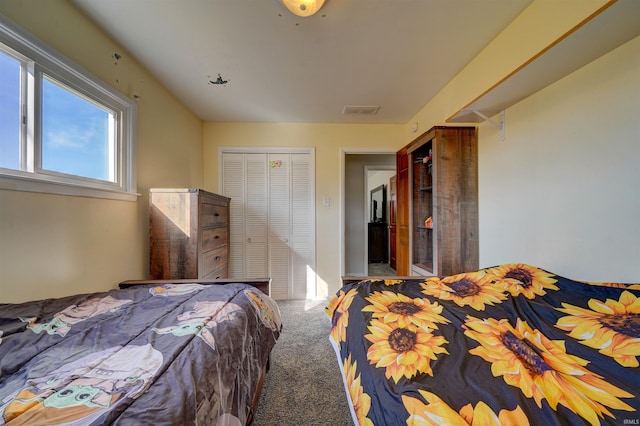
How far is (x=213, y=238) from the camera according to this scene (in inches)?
87.0

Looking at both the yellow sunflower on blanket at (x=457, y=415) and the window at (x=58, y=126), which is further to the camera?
the window at (x=58, y=126)

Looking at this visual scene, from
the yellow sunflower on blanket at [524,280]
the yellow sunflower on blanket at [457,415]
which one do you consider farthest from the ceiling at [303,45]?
the yellow sunflower on blanket at [457,415]

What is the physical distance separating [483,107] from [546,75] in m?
0.41

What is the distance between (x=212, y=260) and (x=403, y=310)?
1.75m

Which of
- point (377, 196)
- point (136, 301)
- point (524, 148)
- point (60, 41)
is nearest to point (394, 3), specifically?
point (524, 148)

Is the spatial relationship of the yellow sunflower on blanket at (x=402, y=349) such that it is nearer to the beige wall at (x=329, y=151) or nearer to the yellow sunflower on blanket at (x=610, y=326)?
the yellow sunflower on blanket at (x=610, y=326)

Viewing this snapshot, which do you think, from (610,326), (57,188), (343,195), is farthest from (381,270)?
(57,188)

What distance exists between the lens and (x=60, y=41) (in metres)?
1.34

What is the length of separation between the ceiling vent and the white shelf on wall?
131cm

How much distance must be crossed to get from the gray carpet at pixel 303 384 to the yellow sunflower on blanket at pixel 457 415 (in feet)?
3.15

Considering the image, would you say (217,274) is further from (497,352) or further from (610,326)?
(610,326)

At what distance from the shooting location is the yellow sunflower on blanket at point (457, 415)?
0.55 m

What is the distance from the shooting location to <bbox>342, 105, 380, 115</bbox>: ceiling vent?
108 inches

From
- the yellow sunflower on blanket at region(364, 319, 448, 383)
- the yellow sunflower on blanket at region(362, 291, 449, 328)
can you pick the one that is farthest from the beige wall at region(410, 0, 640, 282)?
the yellow sunflower on blanket at region(364, 319, 448, 383)
